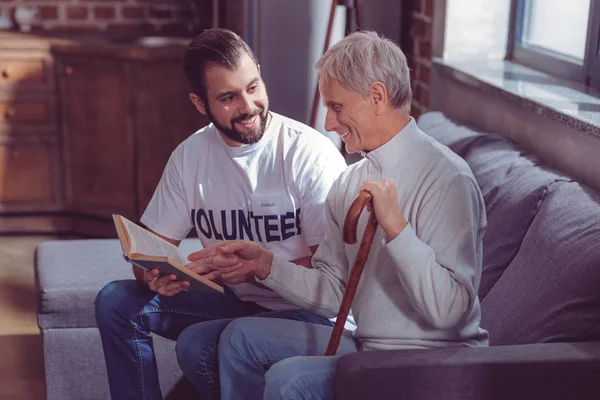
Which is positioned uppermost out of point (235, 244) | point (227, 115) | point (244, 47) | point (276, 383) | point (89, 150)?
point (244, 47)

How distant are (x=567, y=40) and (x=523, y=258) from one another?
1114mm

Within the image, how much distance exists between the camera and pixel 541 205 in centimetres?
198

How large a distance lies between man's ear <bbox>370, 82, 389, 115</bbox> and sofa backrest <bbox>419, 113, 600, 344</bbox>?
1.61 feet

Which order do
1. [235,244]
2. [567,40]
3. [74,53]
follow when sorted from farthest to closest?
[74,53]
[567,40]
[235,244]

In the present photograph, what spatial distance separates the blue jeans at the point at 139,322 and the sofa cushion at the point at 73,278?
26cm

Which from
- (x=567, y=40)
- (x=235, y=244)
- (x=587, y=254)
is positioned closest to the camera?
(x=587, y=254)

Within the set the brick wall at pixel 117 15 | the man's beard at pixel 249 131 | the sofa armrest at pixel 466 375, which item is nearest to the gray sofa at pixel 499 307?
the sofa armrest at pixel 466 375

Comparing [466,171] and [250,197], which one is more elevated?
[466,171]

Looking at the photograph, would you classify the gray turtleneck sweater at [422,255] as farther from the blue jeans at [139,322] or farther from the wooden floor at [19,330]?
the wooden floor at [19,330]

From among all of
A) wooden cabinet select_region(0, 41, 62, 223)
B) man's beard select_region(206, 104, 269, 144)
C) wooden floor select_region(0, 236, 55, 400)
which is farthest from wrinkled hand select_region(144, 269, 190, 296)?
wooden cabinet select_region(0, 41, 62, 223)

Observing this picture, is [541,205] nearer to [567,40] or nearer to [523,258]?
[523,258]

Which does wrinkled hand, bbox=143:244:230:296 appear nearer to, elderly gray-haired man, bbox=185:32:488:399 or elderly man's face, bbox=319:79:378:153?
elderly gray-haired man, bbox=185:32:488:399

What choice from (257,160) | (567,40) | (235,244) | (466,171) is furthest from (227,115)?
(567,40)

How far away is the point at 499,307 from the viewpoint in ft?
6.31
